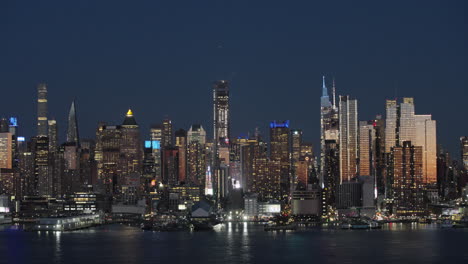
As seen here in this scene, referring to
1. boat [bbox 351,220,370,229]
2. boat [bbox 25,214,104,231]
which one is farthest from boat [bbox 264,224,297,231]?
boat [bbox 25,214,104,231]

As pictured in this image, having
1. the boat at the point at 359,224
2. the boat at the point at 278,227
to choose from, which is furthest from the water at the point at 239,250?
the boat at the point at 359,224

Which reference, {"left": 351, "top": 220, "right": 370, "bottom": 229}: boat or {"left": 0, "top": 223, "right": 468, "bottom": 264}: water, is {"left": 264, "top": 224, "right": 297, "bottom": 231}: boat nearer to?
{"left": 351, "top": 220, "right": 370, "bottom": 229}: boat

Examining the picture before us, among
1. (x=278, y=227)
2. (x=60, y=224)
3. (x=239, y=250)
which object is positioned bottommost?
(x=278, y=227)

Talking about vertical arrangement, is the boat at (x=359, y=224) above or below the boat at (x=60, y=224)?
below

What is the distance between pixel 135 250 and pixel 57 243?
1920cm

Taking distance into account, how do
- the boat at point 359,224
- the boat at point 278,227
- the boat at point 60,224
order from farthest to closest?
the boat at point 359,224, the boat at point 60,224, the boat at point 278,227

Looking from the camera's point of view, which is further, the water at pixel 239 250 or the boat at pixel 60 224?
the boat at pixel 60 224

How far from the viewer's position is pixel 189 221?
6442 inches

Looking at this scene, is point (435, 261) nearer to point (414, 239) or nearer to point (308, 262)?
point (308, 262)

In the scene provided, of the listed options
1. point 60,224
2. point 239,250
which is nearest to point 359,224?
point 60,224

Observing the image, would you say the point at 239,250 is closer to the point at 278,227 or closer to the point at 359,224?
the point at 278,227

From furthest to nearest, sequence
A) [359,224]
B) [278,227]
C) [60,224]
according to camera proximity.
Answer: [359,224] → [60,224] → [278,227]

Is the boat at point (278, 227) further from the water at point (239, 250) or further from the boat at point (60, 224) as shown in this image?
the boat at point (60, 224)

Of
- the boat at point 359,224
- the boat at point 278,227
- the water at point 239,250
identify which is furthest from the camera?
the boat at point 359,224
